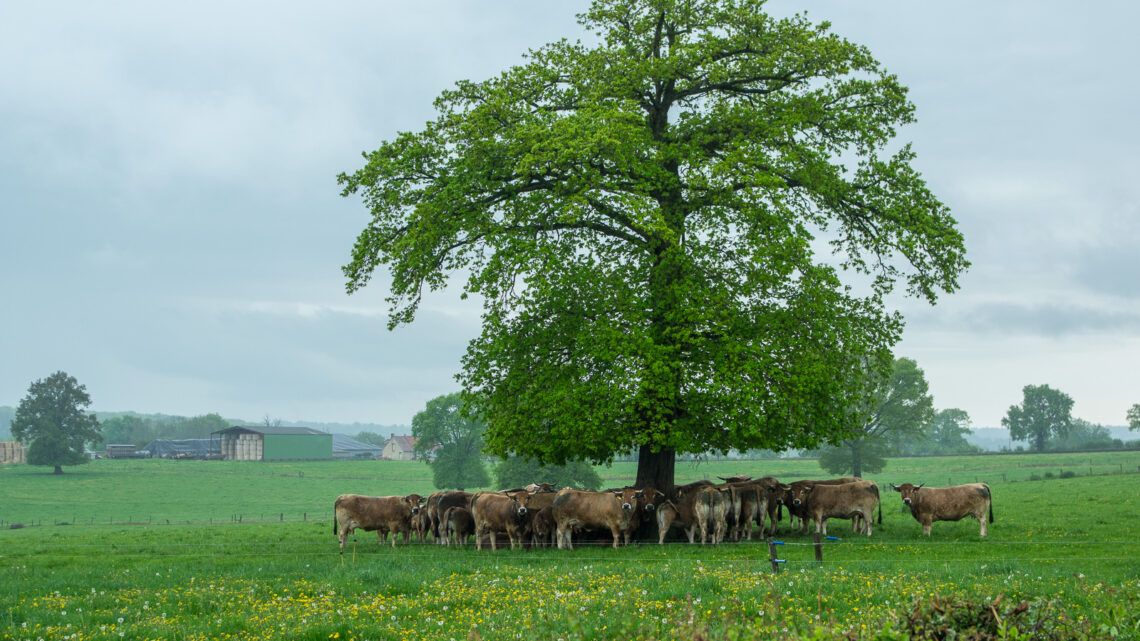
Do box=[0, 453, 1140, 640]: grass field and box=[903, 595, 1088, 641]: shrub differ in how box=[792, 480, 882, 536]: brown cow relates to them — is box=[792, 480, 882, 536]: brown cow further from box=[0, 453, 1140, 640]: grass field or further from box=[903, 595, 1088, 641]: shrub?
box=[903, 595, 1088, 641]: shrub

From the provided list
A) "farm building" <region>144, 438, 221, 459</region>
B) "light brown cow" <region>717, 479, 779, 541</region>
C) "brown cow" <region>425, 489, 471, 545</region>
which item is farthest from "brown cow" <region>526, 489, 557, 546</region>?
"farm building" <region>144, 438, 221, 459</region>

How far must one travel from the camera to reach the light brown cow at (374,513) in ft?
94.9

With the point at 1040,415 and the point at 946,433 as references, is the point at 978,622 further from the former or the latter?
the point at 946,433

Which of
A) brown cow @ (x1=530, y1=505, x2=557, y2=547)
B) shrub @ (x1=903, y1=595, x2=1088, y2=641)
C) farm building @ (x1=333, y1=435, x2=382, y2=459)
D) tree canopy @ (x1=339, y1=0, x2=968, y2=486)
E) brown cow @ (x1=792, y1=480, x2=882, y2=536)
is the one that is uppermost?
tree canopy @ (x1=339, y1=0, x2=968, y2=486)

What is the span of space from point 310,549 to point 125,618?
1411 centimetres

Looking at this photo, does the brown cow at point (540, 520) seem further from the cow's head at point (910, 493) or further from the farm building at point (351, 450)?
the farm building at point (351, 450)

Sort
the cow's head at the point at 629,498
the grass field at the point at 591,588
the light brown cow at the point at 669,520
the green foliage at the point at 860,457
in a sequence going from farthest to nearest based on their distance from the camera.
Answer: the green foliage at the point at 860,457 → the light brown cow at the point at 669,520 → the cow's head at the point at 629,498 → the grass field at the point at 591,588

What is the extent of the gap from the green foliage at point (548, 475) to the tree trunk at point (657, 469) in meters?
38.9

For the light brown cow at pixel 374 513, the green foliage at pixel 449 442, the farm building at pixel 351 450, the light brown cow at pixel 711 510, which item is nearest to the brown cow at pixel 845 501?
the light brown cow at pixel 711 510

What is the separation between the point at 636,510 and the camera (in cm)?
2816

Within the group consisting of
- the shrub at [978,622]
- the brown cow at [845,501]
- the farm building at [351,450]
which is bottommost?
the farm building at [351,450]

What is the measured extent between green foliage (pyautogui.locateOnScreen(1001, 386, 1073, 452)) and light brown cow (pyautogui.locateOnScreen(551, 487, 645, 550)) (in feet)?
454

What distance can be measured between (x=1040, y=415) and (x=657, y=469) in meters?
138

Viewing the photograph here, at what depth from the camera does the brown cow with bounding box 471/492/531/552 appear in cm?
2722
